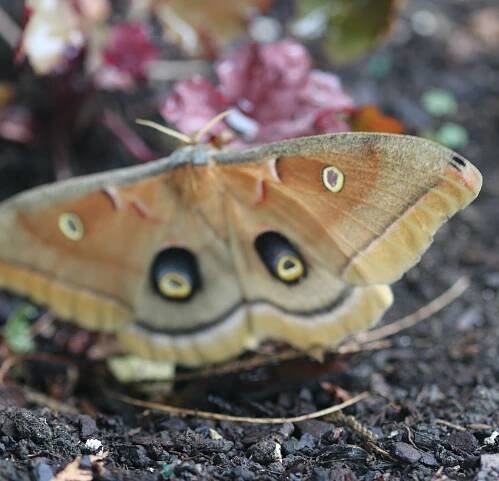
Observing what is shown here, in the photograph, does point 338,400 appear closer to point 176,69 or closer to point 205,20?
point 205,20

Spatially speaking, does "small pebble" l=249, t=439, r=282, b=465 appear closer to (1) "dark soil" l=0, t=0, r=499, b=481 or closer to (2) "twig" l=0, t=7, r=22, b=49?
(1) "dark soil" l=0, t=0, r=499, b=481

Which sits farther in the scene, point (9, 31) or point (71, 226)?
point (9, 31)

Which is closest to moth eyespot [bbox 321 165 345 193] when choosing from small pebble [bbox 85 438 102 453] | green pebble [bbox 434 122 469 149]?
small pebble [bbox 85 438 102 453]

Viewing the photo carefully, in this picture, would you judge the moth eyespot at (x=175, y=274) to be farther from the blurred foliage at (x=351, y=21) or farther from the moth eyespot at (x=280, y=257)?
the blurred foliage at (x=351, y=21)

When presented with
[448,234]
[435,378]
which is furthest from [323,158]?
[448,234]

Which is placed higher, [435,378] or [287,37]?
[287,37]

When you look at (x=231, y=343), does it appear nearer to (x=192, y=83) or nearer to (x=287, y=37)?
(x=192, y=83)

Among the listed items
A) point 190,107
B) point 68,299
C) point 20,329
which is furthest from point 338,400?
point 20,329
